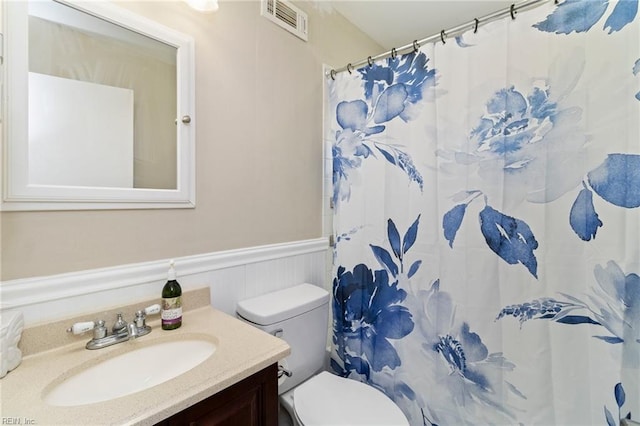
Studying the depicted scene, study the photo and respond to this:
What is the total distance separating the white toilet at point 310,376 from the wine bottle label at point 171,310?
11.4 inches

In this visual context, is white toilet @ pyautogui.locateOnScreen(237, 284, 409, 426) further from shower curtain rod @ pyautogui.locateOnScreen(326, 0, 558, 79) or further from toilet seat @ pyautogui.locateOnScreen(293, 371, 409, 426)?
shower curtain rod @ pyautogui.locateOnScreen(326, 0, 558, 79)

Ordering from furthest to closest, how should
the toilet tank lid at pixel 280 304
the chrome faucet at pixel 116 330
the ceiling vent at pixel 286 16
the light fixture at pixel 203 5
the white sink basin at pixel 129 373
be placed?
the ceiling vent at pixel 286 16, the toilet tank lid at pixel 280 304, the light fixture at pixel 203 5, the chrome faucet at pixel 116 330, the white sink basin at pixel 129 373

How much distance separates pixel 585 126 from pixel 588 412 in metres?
1.00

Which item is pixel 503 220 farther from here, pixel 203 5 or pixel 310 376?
pixel 203 5

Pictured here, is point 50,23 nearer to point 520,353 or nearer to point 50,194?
point 50,194

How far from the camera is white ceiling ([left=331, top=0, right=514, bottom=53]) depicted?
5.61ft

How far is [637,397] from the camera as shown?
962 millimetres

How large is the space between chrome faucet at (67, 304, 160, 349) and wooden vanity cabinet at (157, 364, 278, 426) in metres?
0.37

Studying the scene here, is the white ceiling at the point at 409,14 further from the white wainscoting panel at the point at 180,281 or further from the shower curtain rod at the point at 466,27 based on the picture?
the white wainscoting panel at the point at 180,281

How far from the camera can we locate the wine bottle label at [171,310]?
0.96 meters

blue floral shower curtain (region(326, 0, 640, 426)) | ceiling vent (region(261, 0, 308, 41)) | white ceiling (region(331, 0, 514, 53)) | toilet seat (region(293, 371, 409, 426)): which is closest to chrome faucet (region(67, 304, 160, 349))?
toilet seat (region(293, 371, 409, 426))

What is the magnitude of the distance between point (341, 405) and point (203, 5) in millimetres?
1624

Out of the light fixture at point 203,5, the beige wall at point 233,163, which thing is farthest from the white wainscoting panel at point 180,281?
the light fixture at point 203,5

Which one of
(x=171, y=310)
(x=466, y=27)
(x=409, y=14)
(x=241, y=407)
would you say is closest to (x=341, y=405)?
(x=241, y=407)
